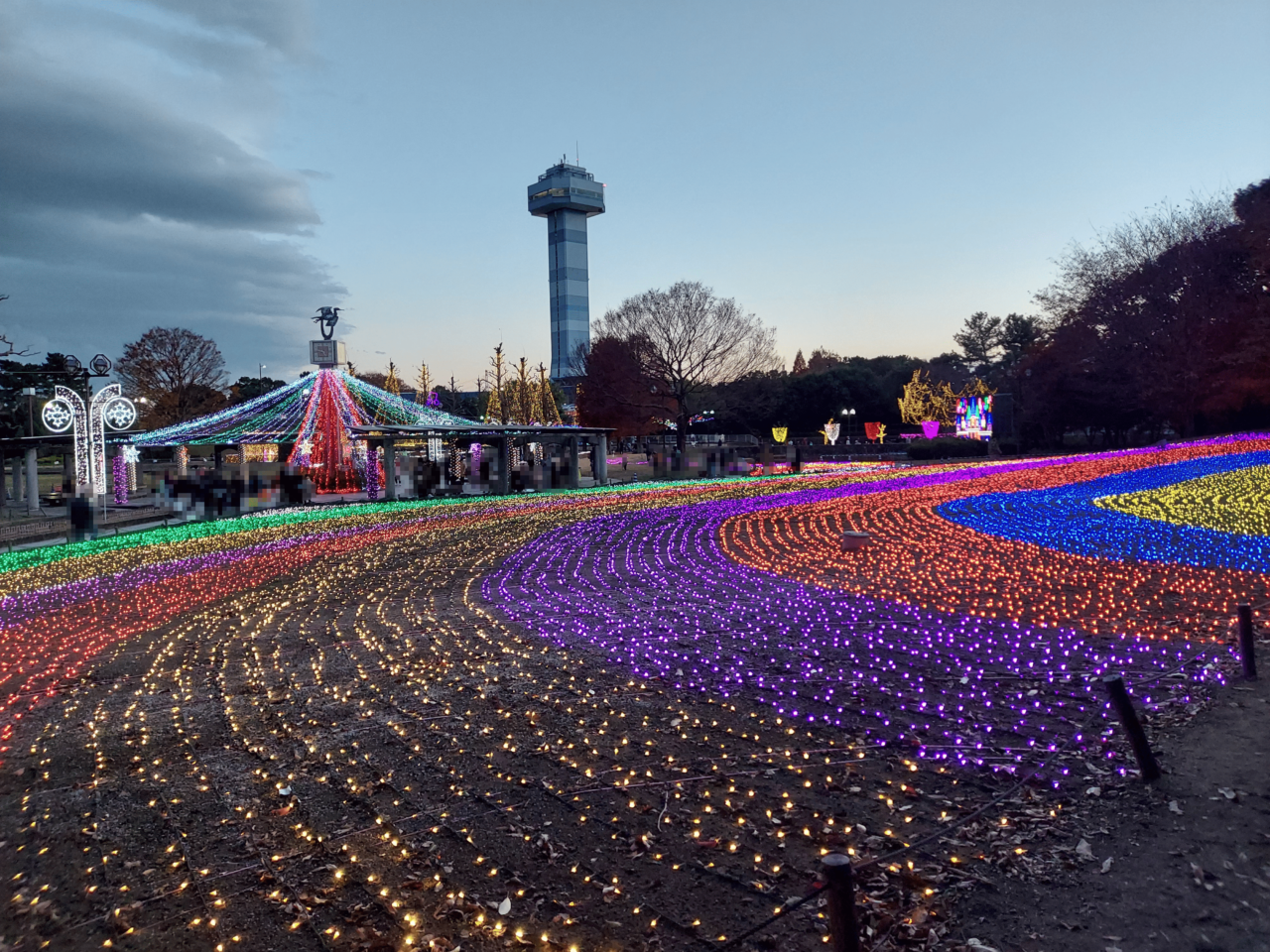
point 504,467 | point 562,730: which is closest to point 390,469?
point 504,467

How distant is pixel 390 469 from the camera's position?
A: 1028 inches

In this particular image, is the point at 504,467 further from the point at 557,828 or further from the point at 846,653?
the point at 557,828

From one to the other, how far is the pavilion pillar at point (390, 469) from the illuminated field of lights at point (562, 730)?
12.9 metres

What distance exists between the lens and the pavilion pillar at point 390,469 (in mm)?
25875

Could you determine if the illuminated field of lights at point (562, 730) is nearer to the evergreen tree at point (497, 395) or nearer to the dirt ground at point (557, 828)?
the dirt ground at point (557, 828)

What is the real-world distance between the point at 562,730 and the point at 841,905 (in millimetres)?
3565

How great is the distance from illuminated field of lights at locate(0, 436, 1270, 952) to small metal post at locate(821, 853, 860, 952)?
1.12 metres

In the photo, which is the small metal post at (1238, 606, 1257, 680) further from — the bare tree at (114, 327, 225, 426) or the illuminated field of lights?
the bare tree at (114, 327, 225, 426)

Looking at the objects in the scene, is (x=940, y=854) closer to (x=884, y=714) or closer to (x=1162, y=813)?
(x=1162, y=813)

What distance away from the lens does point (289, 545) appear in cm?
1595

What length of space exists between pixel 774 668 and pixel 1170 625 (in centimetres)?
408

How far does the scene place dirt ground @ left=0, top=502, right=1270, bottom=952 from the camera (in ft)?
11.2

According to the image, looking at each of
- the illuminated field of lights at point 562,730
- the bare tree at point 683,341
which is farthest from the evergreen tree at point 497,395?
the illuminated field of lights at point 562,730

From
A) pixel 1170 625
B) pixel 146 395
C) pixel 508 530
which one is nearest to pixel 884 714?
pixel 1170 625
